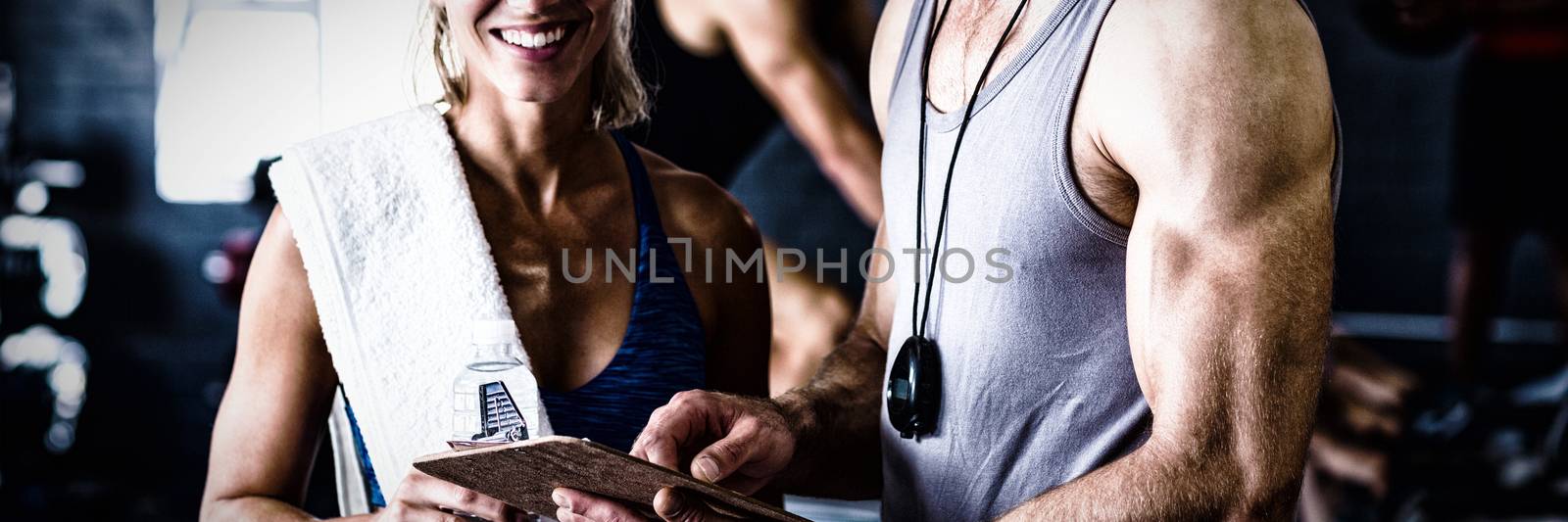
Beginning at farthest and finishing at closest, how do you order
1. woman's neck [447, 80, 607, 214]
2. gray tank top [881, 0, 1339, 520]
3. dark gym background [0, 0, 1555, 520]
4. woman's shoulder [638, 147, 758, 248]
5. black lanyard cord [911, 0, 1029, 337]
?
dark gym background [0, 0, 1555, 520], woman's shoulder [638, 147, 758, 248], woman's neck [447, 80, 607, 214], black lanyard cord [911, 0, 1029, 337], gray tank top [881, 0, 1339, 520]

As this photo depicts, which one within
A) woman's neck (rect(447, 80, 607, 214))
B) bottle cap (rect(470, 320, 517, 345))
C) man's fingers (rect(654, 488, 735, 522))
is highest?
woman's neck (rect(447, 80, 607, 214))

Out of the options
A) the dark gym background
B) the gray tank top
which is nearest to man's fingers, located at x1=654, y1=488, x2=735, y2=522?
the gray tank top

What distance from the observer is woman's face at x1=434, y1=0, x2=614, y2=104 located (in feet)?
4.11

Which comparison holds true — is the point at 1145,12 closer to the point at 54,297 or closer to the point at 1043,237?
the point at 1043,237

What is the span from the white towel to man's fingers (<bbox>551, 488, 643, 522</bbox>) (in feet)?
0.95

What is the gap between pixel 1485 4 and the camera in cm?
307

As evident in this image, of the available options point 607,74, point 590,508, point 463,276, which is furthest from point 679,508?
point 607,74

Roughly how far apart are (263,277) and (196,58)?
8.61 ft

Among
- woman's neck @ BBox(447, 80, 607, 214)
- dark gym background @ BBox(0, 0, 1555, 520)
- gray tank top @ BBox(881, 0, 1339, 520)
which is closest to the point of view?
gray tank top @ BBox(881, 0, 1339, 520)

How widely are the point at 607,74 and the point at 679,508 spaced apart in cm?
71

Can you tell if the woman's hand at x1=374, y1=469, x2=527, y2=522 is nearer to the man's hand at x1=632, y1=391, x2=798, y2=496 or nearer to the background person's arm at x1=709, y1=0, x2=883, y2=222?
the man's hand at x1=632, y1=391, x2=798, y2=496

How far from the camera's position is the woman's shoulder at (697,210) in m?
1.46

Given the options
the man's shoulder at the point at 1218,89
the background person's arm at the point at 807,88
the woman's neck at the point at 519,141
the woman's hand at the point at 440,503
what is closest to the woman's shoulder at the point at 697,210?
the woman's neck at the point at 519,141

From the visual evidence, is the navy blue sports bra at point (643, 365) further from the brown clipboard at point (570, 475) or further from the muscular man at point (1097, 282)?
the brown clipboard at point (570, 475)
